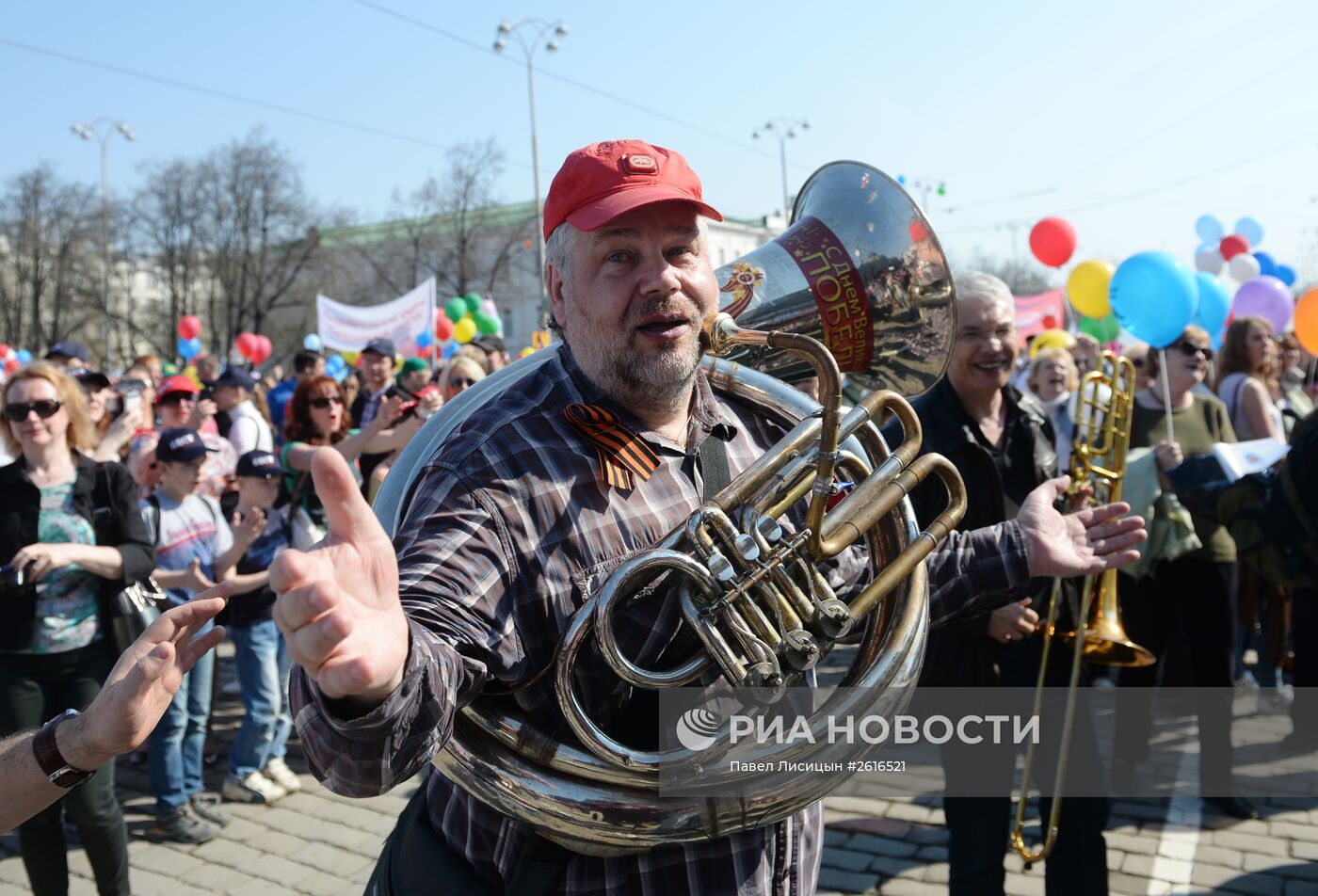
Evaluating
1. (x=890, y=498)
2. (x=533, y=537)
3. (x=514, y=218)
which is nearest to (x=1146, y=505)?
(x=890, y=498)

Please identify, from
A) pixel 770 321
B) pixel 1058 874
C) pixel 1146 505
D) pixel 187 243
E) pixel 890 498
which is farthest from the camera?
pixel 187 243

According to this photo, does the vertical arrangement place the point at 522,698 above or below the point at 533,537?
below

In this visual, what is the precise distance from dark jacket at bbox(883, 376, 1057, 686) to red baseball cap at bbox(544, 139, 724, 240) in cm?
148

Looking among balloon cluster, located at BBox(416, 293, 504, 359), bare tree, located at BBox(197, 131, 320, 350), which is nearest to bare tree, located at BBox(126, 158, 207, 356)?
bare tree, located at BBox(197, 131, 320, 350)

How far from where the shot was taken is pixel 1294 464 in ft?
10.6

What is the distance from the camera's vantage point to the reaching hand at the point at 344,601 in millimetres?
1103

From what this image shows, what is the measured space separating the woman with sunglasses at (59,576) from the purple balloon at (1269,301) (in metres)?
8.16

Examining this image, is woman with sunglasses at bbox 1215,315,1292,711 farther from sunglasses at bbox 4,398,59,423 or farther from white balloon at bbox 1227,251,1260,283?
white balloon at bbox 1227,251,1260,283

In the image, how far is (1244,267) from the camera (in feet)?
35.9

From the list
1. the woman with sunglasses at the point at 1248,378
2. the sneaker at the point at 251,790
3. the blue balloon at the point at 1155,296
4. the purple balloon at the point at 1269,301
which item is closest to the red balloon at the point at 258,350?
the sneaker at the point at 251,790

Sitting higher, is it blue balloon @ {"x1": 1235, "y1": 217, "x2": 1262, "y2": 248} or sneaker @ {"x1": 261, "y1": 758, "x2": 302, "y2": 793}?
blue balloon @ {"x1": 1235, "y1": 217, "x2": 1262, "y2": 248}

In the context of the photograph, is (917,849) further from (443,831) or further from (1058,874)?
(443,831)

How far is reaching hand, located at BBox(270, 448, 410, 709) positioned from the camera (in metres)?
1.10

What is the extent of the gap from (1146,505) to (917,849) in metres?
1.69
